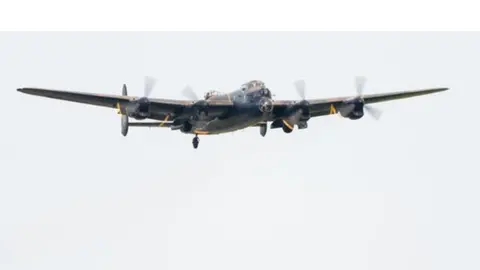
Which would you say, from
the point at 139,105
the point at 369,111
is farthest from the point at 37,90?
the point at 369,111

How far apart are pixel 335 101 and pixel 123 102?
13235 mm

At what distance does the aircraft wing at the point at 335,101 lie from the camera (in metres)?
67.8

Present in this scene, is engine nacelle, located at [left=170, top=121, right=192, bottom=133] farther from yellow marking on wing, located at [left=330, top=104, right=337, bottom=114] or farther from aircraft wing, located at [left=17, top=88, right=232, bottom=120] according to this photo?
yellow marking on wing, located at [left=330, top=104, right=337, bottom=114]

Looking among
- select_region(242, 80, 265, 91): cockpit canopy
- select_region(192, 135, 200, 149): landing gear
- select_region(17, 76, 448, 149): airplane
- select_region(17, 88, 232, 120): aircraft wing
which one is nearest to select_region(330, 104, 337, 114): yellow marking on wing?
select_region(17, 76, 448, 149): airplane

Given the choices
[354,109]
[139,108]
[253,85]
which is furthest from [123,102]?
[354,109]

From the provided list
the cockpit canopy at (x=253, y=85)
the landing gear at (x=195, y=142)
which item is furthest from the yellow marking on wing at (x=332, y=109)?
the landing gear at (x=195, y=142)

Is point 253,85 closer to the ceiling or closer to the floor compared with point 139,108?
closer to the ceiling

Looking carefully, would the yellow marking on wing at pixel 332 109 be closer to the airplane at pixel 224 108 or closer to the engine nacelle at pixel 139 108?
the airplane at pixel 224 108

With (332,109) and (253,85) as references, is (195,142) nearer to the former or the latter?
(253,85)

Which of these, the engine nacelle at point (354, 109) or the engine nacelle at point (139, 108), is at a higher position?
the engine nacelle at point (354, 109)

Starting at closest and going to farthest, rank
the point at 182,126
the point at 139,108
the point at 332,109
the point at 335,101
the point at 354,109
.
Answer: the point at 139,108
the point at 354,109
the point at 182,126
the point at 335,101
the point at 332,109

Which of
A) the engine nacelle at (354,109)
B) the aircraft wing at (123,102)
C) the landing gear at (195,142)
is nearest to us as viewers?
the aircraft wing at (123,102)

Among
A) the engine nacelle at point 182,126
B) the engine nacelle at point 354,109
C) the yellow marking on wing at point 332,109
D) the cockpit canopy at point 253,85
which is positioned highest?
the cockpit canopy at point 253,85

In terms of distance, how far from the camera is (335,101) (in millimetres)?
68312
